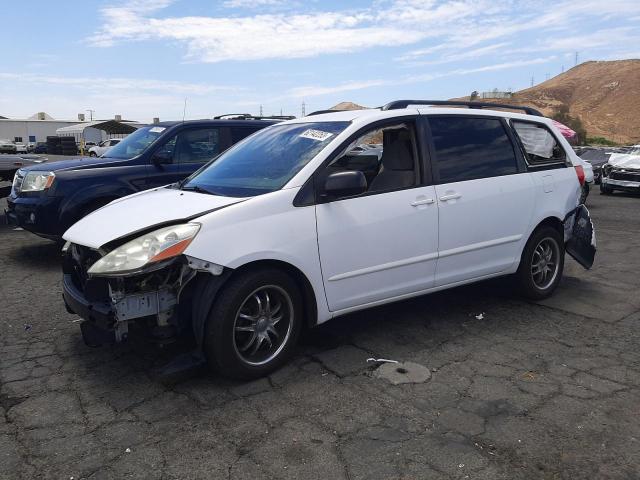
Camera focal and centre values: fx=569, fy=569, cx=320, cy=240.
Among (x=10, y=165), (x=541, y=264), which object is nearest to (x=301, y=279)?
(x=541, y=264)

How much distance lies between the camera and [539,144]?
5.42 meters

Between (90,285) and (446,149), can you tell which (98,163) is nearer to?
(90,285)

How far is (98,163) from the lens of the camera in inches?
283

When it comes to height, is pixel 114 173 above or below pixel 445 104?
below

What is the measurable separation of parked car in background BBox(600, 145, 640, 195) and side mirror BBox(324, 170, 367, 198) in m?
15.1

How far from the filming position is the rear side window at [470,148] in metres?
4.57

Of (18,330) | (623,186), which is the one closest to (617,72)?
(623,186)

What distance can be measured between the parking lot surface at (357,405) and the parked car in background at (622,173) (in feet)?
42.3

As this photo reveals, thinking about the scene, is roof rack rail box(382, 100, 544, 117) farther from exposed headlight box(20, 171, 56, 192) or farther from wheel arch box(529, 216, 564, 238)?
exposed headlight box(20, 171, 56, 192)

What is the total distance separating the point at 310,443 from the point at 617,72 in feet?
253

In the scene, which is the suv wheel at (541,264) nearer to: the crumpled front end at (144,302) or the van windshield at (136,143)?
the crumpled front end at (144,302)

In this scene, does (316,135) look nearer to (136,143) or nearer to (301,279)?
(301,279)

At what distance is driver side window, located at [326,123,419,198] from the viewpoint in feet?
14.1

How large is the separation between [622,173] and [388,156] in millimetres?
14369
